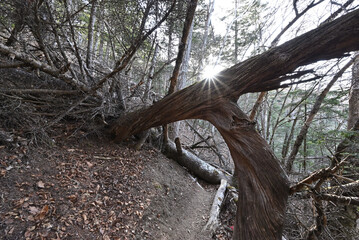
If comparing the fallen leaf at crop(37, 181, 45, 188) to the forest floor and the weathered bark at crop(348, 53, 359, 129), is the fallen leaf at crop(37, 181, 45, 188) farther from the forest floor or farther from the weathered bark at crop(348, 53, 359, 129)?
the weathered bark at crop(348, 53, 359, 129)

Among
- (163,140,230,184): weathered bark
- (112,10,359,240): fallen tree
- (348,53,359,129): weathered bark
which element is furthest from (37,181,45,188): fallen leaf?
(348,53,359,129): weathered bark

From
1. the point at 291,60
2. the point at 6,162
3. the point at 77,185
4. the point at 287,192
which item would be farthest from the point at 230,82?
the point at 6,162

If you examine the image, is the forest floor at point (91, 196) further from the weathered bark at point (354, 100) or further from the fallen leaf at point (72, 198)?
Result: the weathered bark at point (354, 100)

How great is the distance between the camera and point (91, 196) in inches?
97.6

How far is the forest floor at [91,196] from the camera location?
1.89 metres

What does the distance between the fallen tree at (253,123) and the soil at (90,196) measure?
1593mm

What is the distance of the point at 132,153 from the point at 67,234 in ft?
7.30

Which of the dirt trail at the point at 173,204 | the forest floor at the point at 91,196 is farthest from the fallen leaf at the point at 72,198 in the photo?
the dirt trail at the point at 173,204

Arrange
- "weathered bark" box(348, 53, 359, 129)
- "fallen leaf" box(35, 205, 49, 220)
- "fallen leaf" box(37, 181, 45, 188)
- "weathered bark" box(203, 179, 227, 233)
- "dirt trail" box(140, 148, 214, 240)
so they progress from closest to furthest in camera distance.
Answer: "fallen leaf" box(35, 205, 49, 220)
"fallen leaf" box(37, 181, 45, 188)
"dirt trail" box(140, 148, 214, 240)
"weathered bark" box(203, 179, 227, 233)
"weathered bark" box(348, 53, 359, 129)

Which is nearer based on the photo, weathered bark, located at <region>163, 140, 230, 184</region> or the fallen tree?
the fallen tree

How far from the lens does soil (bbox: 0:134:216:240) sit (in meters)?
1.89

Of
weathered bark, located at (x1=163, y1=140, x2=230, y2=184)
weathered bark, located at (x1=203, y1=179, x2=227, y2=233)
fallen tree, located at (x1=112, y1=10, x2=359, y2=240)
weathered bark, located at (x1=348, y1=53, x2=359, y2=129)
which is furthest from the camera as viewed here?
weathered bark, located at (x1=163, y1=140, x2=230, y2=184)

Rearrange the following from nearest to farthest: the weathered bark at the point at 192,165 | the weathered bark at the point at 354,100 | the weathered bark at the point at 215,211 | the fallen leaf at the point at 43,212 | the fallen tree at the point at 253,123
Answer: the fallen tree at the point at 253,123 → the fallen leaf at the point at 43,212 → the weathered bark at the point at 215,211 → the weathered bark at the point at 354,100 → the weathered bark at the point at 192,165

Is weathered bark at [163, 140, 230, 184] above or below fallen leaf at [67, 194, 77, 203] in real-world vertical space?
above
